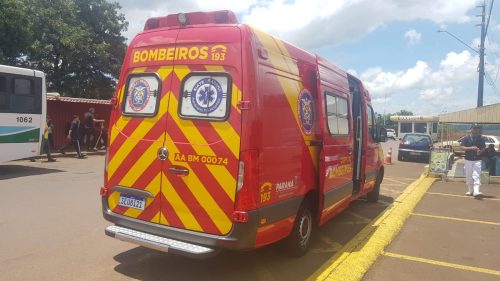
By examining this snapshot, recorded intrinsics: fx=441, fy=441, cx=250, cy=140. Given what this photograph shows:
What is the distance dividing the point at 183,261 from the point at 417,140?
20.3 m

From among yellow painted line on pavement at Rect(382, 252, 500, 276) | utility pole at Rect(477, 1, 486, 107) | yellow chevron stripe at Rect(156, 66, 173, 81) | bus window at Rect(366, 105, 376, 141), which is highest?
utility pole at Rect(477, 1, 486, 107)

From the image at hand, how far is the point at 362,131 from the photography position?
8.28 m

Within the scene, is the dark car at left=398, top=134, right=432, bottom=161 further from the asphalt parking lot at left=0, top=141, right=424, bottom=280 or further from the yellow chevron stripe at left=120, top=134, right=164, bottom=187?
the yellow chevron stripe at left=120, top=134, right=164, bottom=187

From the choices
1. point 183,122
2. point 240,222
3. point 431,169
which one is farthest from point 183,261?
point 431,169

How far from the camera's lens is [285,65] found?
506cm

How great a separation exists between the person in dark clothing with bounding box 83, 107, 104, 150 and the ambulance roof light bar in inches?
604

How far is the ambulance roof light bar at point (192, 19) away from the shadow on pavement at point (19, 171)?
8.58 meters

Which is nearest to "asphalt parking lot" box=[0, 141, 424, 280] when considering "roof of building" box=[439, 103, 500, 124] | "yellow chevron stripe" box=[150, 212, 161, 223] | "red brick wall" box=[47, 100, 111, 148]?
"yellow chevron stripe" box=[150, 212, 161, 223]

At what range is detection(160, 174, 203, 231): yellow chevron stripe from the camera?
4445mm

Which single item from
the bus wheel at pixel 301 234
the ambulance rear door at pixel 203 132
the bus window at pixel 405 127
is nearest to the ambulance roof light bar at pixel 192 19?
the ambulance rear door at pixel 203 132

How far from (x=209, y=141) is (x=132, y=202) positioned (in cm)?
121

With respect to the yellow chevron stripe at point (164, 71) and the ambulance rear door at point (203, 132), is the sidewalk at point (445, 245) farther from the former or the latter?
the yellow chevron stripe at point (164, 71)

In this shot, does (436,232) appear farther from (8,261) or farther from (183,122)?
(8,261)

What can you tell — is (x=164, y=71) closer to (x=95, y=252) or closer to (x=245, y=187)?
(x=245, y=187)
